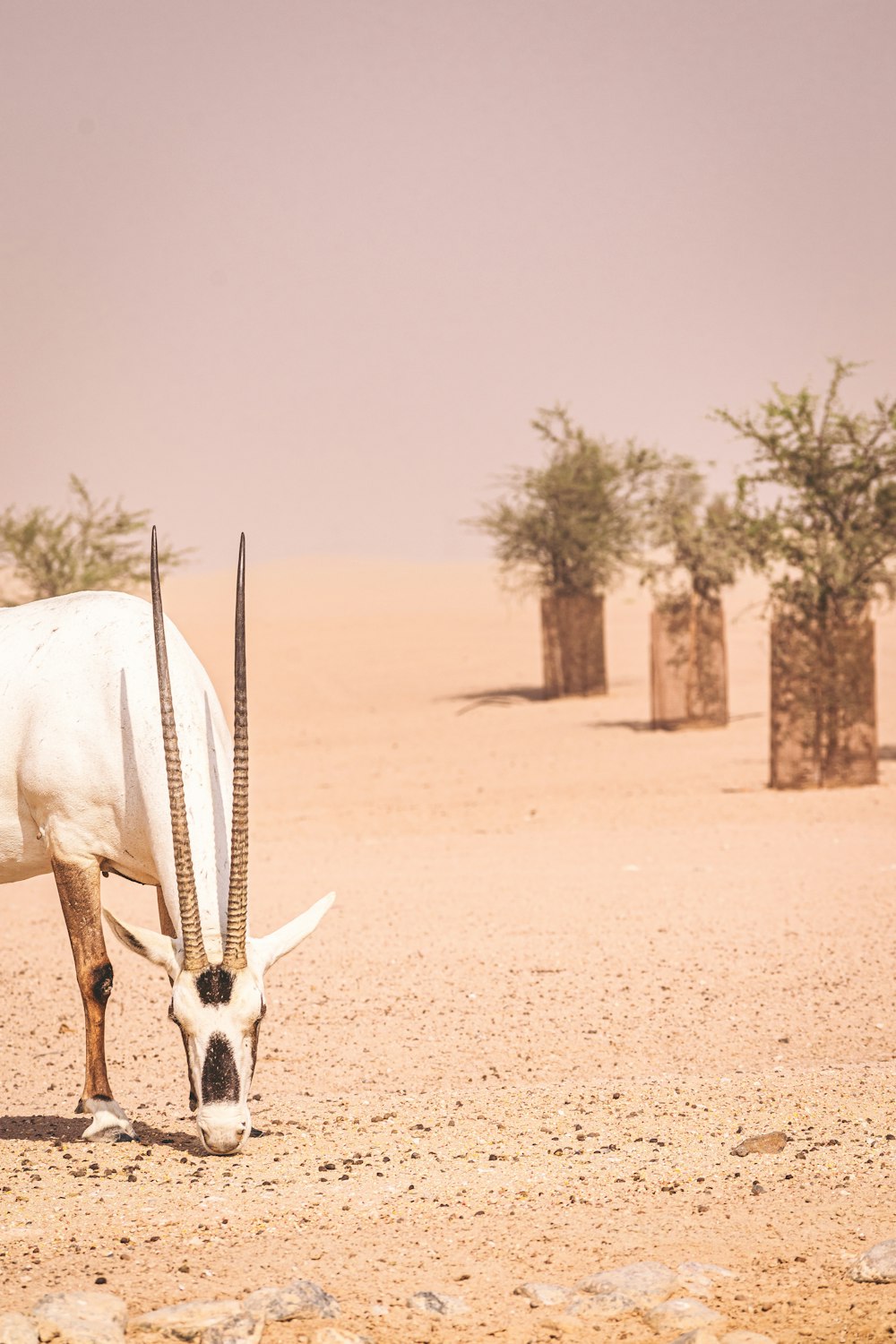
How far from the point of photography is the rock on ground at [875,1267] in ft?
12.8

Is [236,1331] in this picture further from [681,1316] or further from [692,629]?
[692,629]

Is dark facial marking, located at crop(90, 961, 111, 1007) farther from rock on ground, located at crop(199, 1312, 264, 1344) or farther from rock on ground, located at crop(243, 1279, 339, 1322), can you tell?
rock on ground, located at crop(199, 1312, 264, 1344)

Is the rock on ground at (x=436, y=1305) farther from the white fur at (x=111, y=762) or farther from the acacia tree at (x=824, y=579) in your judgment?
the acacia tree at (x=824, y=579)

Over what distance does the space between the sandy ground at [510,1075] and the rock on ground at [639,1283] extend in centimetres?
13

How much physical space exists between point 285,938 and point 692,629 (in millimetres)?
17573

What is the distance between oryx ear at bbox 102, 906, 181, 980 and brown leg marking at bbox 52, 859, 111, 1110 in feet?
1.82

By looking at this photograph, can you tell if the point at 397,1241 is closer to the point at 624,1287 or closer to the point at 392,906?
the point at 624,1287

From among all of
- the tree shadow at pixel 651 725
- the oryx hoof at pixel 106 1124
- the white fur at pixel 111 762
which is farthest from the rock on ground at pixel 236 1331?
the tree shadow at pixel 651 725

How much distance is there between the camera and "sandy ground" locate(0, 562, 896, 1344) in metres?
4.17

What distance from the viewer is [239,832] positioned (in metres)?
4.92

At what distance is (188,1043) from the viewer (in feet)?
15.7

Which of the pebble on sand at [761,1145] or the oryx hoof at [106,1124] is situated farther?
the oryx hoof at [106,1124]

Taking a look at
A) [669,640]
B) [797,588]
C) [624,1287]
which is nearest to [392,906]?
[624,1287]

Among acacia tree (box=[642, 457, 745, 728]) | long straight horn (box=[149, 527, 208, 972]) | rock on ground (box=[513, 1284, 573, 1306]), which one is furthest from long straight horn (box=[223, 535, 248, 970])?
acacia tree (box=[642, 457, 745, 728])
